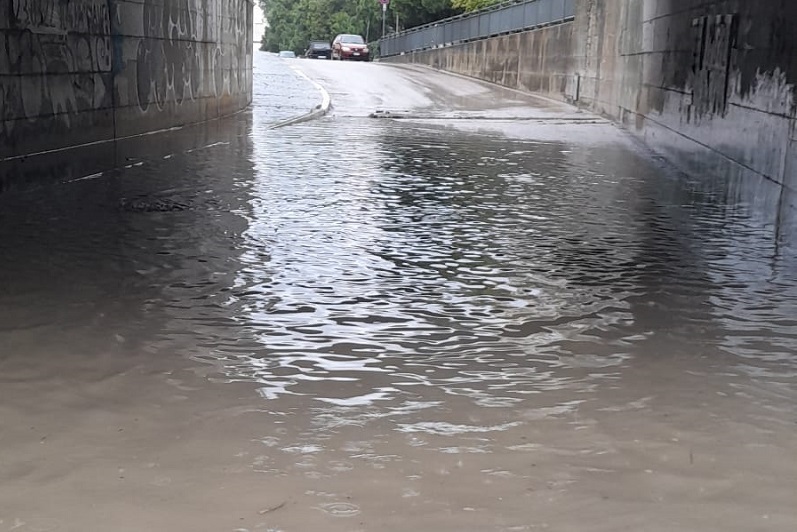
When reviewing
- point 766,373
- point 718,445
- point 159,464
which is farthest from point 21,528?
point 766,373

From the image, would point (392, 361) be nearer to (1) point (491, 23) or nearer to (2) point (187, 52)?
(2) point (187, 52)

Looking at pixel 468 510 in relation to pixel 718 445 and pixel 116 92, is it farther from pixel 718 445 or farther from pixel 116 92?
pixel 116 92

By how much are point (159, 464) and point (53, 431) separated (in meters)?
0.62

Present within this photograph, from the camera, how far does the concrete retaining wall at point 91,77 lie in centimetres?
1009

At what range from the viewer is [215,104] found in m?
18.7

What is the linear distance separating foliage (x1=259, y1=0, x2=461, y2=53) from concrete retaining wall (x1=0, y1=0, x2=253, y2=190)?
3696 cm

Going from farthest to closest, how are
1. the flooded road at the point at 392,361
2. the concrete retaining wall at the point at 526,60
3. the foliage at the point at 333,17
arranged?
the foliage at the point at 333,17, the concrete retaining wall at the point at 526,60, the flooded road at the point at 392,361

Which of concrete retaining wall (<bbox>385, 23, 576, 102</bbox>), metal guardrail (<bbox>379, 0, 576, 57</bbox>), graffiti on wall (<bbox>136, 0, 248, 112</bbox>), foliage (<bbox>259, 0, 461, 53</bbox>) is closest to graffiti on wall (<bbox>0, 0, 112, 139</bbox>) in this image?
graffiti on wall (<bbox>136, 0, 248, 112</bbox>)

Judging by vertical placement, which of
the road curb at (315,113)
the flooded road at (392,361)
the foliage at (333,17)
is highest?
the foliage at (333,17)

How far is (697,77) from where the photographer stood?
13.5 m

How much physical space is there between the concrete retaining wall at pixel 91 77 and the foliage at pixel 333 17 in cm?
3696

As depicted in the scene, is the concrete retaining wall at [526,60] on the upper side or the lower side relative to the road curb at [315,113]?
upper

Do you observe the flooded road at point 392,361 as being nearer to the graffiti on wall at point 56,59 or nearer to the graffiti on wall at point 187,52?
the graffiti on wall at point 56,59

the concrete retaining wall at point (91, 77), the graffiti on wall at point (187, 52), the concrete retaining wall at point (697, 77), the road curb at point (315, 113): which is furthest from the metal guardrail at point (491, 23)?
the concrete retaining wall at point (91, 77)
